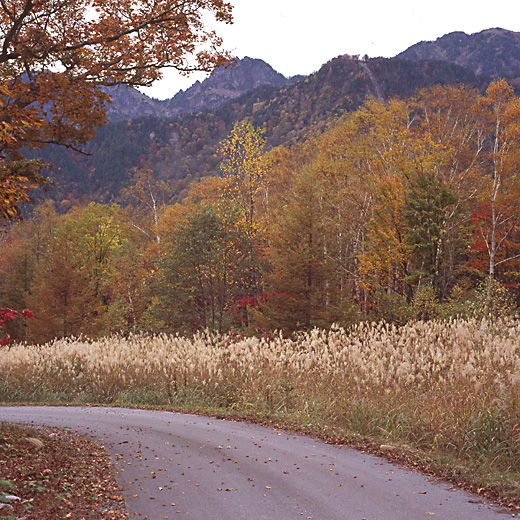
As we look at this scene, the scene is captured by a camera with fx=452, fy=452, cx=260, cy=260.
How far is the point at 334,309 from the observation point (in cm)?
1820

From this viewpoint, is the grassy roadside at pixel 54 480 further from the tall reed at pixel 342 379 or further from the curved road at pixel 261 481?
the tall reed at pixel 342 379

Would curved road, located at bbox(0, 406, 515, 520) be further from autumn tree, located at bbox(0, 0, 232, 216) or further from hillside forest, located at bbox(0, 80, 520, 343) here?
hillside forest, located at bbox(0, 80, 520, 343)

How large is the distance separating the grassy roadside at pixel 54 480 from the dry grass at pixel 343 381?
413 cm

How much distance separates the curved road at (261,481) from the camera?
489 cm

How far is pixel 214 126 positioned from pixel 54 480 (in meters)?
156

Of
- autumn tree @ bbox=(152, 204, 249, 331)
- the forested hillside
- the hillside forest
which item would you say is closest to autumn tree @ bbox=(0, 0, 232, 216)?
the hillside forest

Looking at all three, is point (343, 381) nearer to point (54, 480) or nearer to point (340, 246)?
point (54, 480)

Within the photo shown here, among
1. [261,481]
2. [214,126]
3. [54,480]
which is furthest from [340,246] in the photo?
[214,126]

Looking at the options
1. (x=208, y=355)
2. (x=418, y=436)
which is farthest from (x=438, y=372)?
(x=208, y=355)

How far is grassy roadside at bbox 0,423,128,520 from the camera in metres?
4.69

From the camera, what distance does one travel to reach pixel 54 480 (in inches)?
220

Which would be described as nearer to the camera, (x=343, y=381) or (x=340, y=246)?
(x=343, y=381)

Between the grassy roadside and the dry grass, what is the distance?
162 inches

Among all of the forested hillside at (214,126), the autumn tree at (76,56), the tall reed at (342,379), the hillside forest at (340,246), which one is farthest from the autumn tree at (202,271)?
the forested hillside at (214,126)
